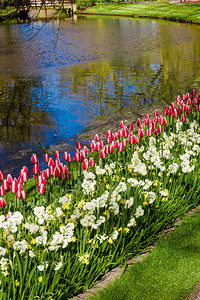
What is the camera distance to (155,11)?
32688mm

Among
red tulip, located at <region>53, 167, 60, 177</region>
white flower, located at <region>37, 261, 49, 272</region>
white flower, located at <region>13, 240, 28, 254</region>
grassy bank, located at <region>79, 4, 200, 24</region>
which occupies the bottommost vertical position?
white flower, located at <region>37, 261, 49, 272</region>

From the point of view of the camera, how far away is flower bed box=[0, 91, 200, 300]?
281 centimetres

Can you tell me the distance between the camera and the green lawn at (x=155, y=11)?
95.5 feet

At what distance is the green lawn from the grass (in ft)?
84.2

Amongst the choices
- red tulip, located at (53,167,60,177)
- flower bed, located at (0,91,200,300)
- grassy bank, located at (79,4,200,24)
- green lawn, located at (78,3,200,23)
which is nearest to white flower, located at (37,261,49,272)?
flower bed, located at (0,91,200,300)

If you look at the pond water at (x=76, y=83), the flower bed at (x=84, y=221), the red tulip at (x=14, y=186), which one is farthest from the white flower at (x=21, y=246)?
the pond water at (x=76, y=83)

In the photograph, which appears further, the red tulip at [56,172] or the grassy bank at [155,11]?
the grassy bank at [155,11]

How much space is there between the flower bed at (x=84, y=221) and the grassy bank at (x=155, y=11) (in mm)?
24820

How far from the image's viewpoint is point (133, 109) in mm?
8234

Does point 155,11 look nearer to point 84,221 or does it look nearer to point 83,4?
point 83,4

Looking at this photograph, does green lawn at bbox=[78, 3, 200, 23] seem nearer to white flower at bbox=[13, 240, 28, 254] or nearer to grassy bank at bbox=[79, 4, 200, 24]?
grassy bank at bbox=[79, 4, 200, 24]

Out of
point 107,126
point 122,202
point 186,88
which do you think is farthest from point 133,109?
point 122,202

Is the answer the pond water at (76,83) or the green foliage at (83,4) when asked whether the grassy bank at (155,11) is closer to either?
the green foliage at (83,4)

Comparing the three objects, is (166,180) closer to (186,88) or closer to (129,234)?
(129,234)
